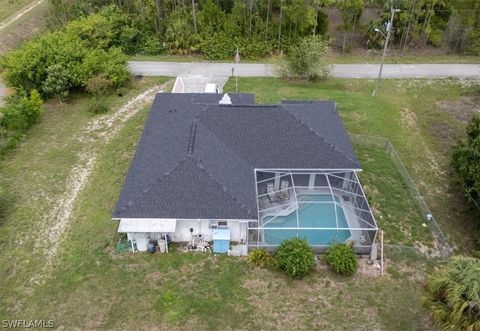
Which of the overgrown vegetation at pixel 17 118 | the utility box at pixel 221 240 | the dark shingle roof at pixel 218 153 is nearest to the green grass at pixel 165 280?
the utility box at pixel 221 240

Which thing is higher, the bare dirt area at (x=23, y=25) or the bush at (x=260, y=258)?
the bare dirt area at (x=23, y=25)

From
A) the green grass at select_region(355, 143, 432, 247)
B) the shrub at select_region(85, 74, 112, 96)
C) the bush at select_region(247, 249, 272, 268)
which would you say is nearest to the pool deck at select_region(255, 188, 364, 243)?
the green grass at select_region(355, 143, 432, 247)

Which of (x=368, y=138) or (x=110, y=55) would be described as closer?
(x=368, y=138)

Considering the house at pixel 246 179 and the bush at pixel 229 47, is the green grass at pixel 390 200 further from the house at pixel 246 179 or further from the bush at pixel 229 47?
the bush at pixel 229 47

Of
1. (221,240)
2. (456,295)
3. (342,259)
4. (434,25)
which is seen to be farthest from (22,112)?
(434,25)

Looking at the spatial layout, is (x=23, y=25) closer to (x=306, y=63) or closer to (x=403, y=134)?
(x=306, y=63)

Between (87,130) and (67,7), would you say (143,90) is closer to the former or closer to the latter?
(87,130)

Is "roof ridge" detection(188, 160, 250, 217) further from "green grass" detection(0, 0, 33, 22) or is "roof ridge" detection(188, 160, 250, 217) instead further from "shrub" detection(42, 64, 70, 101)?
"green grass" detection(0, 0, 33, 22)

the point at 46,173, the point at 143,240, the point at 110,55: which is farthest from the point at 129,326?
the point at 110,55
